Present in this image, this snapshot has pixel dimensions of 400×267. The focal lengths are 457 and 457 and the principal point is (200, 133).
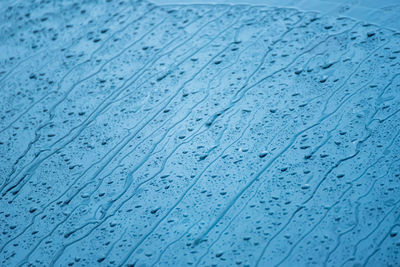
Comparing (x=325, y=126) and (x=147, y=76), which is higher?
(x=147, y=76)

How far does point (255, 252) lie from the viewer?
1.11 meters

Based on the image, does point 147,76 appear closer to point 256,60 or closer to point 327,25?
point 256,60

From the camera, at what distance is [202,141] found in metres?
1.45

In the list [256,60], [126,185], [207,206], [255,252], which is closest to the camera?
[255,252]

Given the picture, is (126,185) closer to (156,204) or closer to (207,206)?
(156,204)

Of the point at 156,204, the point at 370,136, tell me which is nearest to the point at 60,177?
the point at 156,204

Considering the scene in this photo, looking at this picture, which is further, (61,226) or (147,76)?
(147,76)

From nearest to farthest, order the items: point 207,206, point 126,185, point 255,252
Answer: point 255,252, point 207,206, point 126,185

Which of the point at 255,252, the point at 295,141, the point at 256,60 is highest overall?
the point at 256,60

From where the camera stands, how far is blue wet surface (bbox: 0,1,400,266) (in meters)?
1.16

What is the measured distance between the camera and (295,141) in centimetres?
137

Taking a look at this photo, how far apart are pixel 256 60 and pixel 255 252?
0.81 m

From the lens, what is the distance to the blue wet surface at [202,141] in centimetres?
116

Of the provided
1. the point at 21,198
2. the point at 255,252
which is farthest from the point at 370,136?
the point at 21,198
